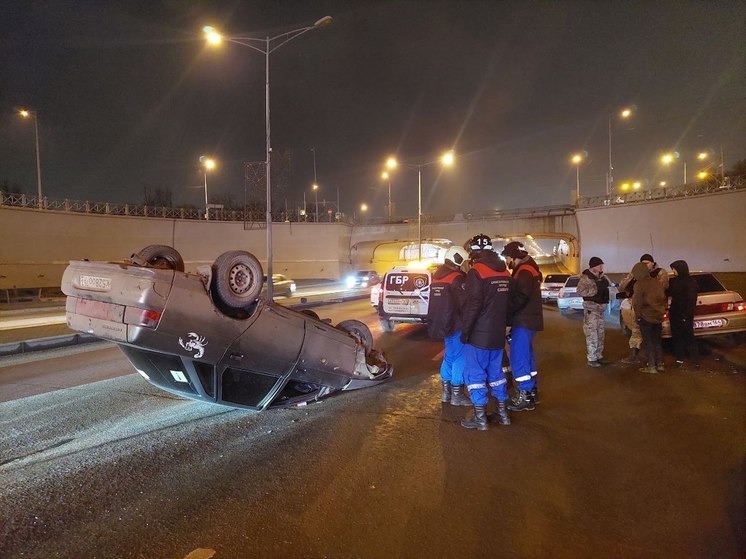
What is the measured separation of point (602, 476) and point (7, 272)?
37676 millimetres

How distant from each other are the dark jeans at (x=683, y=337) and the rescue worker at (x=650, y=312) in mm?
901

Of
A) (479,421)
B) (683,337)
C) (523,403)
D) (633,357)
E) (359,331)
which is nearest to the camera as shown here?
(479,421)

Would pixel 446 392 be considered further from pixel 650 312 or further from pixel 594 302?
pixel 650 312

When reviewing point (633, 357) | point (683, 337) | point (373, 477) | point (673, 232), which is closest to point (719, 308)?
point (683, 337)

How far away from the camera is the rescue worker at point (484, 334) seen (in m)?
4.89

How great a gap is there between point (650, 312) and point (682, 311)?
3.70 ft

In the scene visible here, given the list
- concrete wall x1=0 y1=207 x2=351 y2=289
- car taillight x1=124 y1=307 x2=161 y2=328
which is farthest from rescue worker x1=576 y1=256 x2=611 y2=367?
concrete wall x1=0 y1=207 x2=351 y2=289

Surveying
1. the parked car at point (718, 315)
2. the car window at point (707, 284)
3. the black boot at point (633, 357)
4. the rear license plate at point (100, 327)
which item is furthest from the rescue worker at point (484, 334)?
the car window at point (707, 284)

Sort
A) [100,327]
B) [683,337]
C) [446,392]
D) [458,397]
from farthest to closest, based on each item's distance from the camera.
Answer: [683,337] → [446,392] → [458,397] → [100,327]

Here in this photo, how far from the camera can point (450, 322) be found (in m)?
5.44

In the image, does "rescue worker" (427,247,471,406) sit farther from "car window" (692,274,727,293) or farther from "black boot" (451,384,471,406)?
"car window" (692,274,727,293)

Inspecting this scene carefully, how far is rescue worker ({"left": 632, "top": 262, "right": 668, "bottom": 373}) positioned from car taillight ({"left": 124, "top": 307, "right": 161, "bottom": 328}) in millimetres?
6970

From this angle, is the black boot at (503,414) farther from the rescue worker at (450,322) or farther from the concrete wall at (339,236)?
the concrete wall at (339,236)

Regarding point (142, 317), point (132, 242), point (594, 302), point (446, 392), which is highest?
point (132, 242)
